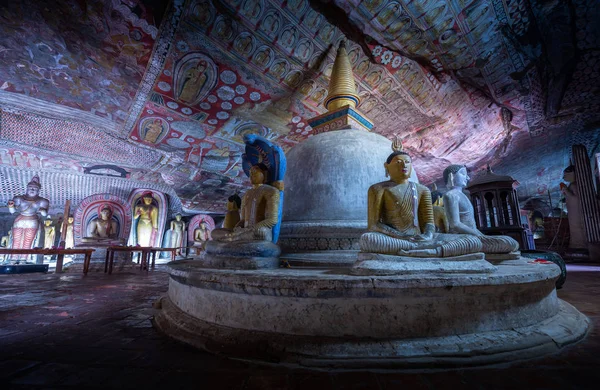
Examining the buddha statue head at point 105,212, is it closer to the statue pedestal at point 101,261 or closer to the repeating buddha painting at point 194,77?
the statue pedestal at point 101,261

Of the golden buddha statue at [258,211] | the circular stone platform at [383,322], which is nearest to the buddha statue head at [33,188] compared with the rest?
the golden buddha statue at [258,211]

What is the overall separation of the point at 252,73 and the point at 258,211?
579cm

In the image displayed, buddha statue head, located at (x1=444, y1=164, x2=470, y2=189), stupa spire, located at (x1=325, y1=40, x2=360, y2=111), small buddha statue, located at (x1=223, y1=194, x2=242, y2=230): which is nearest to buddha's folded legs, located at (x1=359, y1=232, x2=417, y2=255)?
buddha statue head, located at (x1=444, y1=164, x2=470, y2=189)

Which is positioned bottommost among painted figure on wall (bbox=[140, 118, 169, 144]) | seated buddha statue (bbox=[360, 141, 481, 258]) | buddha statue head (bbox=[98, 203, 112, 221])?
seated buddha statue (bbox=[360, 141, 481, 258])

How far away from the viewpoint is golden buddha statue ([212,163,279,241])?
260 cm

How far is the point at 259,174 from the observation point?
2.95 metres

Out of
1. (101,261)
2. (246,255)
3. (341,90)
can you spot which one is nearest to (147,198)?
(101,261)

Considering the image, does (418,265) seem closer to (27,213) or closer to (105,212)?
(105,212)

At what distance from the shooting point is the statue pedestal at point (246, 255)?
2.30 metres

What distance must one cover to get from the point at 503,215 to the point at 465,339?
27.3 ft

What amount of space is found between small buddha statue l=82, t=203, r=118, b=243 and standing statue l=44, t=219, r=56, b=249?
3697 mm

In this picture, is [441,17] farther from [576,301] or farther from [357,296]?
[357,296]

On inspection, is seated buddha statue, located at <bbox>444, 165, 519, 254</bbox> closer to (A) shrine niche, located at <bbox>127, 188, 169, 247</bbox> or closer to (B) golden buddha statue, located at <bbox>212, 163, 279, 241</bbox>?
(B) golden buddha statue, located at <bbox>212, 163, 279, 241</bbox>

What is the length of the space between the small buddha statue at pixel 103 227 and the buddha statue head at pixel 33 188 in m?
1.83
